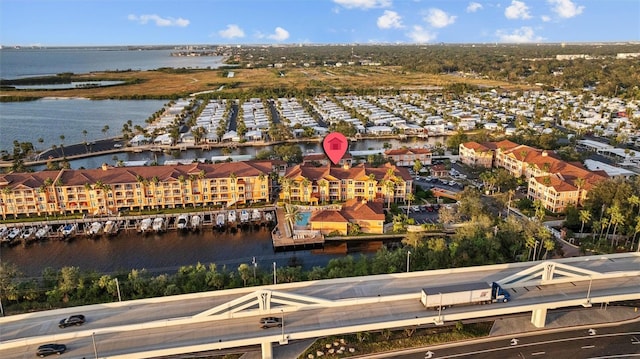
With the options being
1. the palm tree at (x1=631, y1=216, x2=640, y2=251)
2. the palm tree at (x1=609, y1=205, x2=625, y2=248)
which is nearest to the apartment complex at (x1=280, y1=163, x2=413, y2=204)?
the palm tree at (x1=609, y1=205, x2=625, y2=248)

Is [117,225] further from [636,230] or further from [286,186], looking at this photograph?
[636,230]

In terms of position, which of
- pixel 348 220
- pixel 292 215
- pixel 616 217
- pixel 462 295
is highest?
pixel 462 295

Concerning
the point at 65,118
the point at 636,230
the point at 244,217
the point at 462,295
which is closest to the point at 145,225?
the point at 244,217

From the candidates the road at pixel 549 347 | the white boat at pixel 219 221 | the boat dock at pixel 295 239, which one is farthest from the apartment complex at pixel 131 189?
the road at pixel 549 347

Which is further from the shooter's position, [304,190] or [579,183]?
[304,190]

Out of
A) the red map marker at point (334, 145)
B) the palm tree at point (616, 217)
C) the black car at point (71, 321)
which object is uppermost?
the red map marker at point (334, 145)

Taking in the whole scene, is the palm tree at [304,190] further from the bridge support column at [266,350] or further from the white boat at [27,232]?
the white boat at [27,232]

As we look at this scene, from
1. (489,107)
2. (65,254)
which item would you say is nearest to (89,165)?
(65,254)
